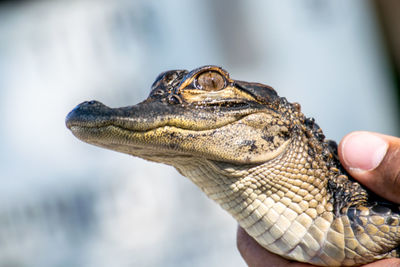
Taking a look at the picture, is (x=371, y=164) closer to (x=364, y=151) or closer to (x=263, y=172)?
(x=364, y=151)

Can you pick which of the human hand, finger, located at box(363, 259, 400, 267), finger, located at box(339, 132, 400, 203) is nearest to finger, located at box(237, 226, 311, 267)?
the human hand

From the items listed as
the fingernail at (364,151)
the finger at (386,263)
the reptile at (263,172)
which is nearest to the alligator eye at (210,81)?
the reptile at (263,172)

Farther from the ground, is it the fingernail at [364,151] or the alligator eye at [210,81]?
the alligator eye at [210,81]

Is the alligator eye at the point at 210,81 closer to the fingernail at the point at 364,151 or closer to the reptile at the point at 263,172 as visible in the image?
the reptile at the point at 263,172

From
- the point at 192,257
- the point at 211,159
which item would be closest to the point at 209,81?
the point at 211,159

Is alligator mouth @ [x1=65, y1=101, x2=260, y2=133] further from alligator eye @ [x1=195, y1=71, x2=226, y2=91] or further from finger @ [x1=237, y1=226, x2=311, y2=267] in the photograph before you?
finger @ [x1=237, y1=226, x2=311, y2=267]

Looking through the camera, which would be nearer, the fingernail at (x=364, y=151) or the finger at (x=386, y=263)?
the finger at (x=386, y=263)

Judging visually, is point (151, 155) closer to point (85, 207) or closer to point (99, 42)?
point (85, 207)

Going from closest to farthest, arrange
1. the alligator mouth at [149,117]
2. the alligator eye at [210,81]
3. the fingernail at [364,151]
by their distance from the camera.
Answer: the alligator mouth at [149,117] → the alligator eye at [210,81] → the fingernail at [364,151]
